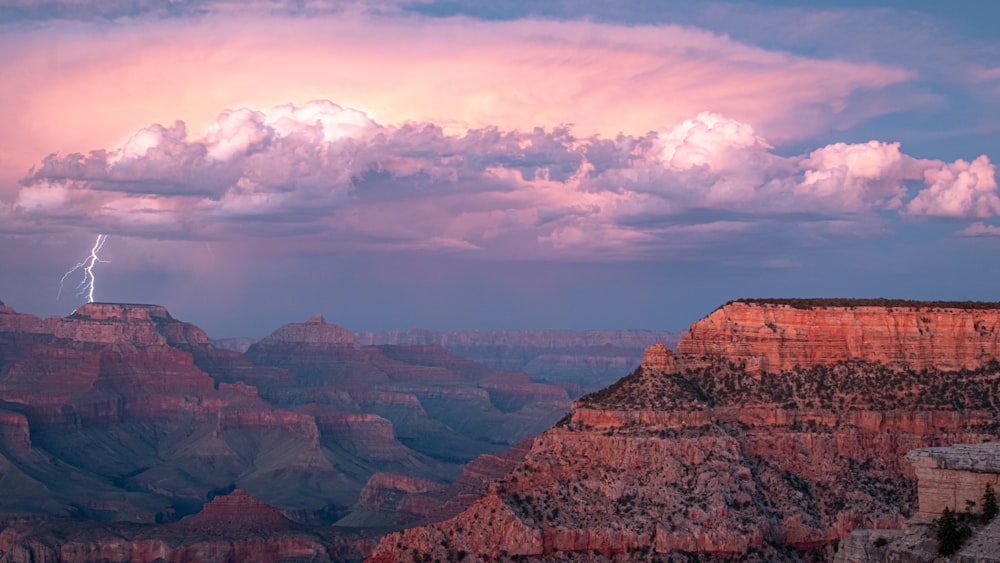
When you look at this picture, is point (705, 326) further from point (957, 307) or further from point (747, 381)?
point (957, 307)

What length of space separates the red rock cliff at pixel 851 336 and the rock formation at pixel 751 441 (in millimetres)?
89

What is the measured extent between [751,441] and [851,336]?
37.7ft

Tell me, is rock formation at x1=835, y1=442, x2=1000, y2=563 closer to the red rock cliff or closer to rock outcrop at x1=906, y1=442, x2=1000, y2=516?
rock outcrop at x1=906, y1=442, x2=1000, y2=516

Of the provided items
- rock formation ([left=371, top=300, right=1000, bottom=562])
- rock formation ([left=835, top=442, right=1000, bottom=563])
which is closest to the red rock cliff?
rock formation ([left=371, top=300, right=1000, bottom=562])

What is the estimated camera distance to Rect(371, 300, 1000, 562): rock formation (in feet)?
286

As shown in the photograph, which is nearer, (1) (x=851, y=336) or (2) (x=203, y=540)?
(1) (x=851, y=336)

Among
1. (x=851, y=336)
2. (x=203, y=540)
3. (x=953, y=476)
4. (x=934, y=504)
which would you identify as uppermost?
(x=851, y=336)

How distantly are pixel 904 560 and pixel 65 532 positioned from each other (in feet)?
402

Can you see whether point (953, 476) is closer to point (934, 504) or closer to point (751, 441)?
point (934, 504)

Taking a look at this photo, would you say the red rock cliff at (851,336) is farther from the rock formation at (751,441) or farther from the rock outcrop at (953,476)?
the rock outcrop at (953,476)

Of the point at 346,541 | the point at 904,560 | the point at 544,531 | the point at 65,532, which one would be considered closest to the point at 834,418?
the point at 544,531

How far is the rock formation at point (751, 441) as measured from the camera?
286ft

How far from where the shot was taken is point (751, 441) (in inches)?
3691

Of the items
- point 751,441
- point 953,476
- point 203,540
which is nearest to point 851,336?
point 751,441
